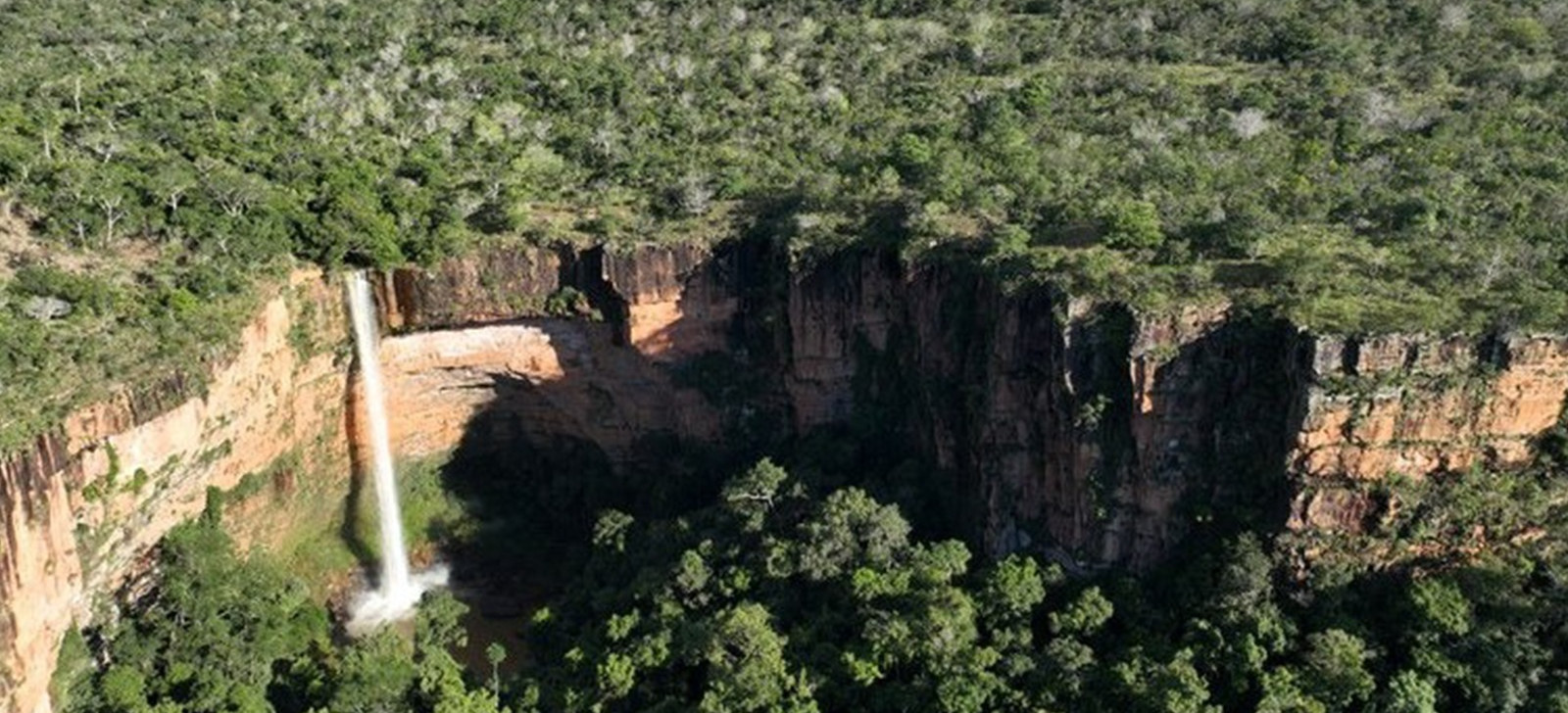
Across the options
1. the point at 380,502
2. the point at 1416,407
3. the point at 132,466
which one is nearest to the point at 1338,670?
the point at 1416,407

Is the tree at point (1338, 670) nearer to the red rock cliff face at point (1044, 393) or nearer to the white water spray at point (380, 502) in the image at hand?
the red rock cliff face at point (1044, 393)

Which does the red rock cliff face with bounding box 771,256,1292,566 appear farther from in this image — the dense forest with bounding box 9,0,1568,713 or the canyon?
the dense forest with bounding box 9,0,1568,713

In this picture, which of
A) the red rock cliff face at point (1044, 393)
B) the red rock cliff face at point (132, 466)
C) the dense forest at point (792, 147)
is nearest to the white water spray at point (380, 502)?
the red rock cliff face at point (132, 466)

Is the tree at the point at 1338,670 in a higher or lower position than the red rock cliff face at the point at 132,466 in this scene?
lower

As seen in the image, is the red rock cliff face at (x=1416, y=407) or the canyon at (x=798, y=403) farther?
the canyon at (x=798, y=403)

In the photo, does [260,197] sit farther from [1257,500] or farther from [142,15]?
[1257,500]

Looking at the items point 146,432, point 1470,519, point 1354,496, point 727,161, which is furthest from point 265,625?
point 1470,519

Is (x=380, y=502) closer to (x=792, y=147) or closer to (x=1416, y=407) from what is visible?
(x=792, y=147)
